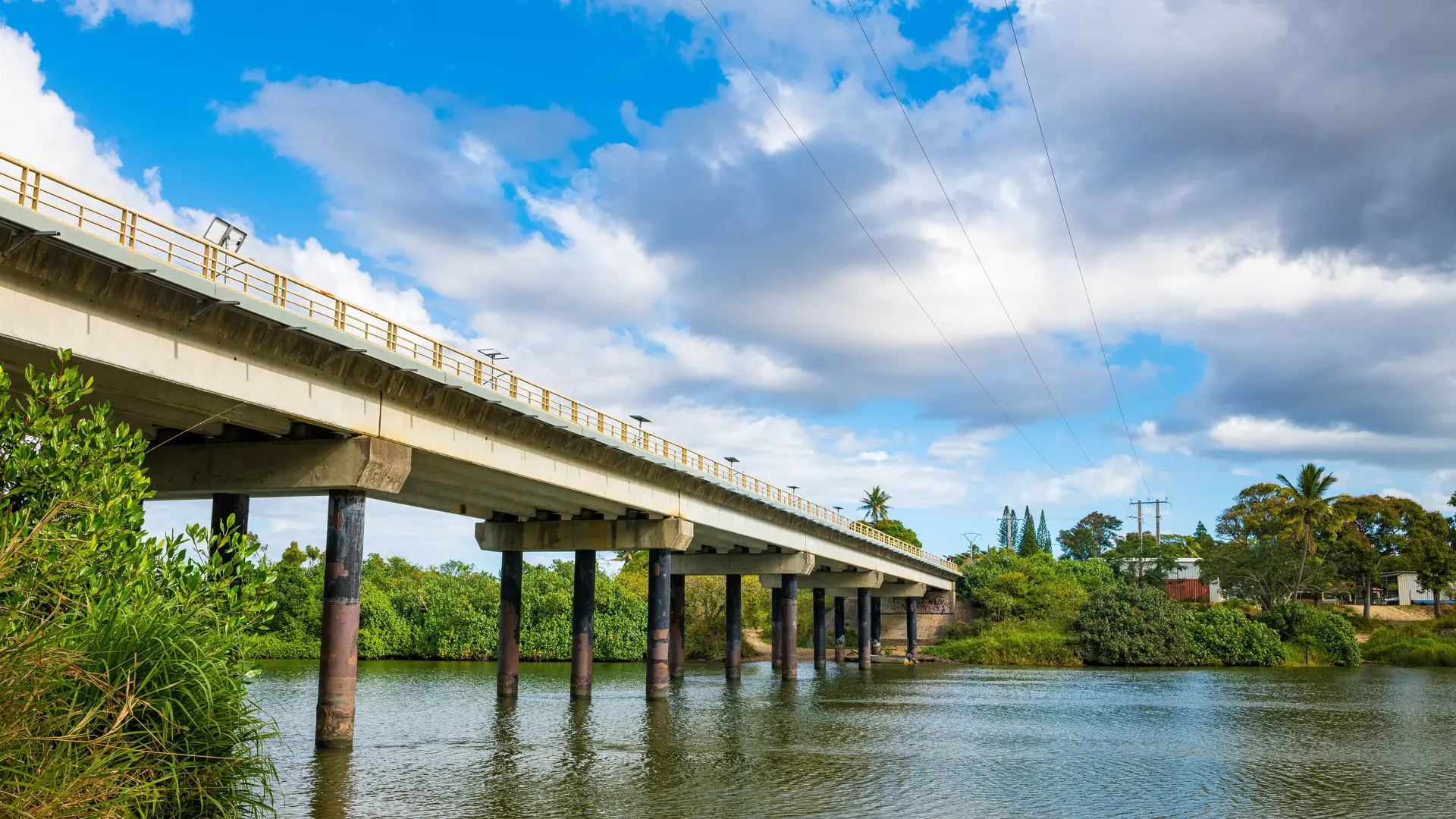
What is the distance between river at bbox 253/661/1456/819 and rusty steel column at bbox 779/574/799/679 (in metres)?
7.33

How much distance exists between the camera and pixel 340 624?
1033 inches

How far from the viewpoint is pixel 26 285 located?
1916cm

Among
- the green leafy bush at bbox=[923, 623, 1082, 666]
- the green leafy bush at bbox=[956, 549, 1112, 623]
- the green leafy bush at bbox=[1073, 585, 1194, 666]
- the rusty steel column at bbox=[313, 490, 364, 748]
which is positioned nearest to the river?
the rusty steel column at bbox=[313, 490, 364, 748]

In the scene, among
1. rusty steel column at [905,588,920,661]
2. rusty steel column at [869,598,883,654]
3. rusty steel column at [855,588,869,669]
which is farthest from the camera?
rusty steel column at [905,588,920,661]

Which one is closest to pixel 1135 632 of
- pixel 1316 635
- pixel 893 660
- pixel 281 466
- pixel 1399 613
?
pixel 1316 635

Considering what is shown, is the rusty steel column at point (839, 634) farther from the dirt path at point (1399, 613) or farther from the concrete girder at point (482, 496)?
the dirt path at point (1399, 613)

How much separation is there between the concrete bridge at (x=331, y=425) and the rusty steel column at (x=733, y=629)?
14053mm

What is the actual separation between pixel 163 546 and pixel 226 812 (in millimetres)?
4000

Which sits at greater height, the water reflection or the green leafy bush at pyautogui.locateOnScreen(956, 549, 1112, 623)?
the green leafy bush at pyautogui.locateOnScreen(956, 549, 1112, 623)

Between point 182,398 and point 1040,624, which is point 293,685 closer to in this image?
point 182,398

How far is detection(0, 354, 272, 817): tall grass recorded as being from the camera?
10531 mm

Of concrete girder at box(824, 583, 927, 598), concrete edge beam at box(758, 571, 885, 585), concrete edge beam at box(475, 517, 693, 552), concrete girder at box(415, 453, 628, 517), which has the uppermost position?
concrete girder at box(415, 453, 628, 517)

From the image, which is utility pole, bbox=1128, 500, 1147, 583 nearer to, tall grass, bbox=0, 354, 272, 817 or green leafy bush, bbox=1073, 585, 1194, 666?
green leafy bush, bbox=1073, 585, 1194, 666

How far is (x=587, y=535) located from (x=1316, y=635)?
212ft
